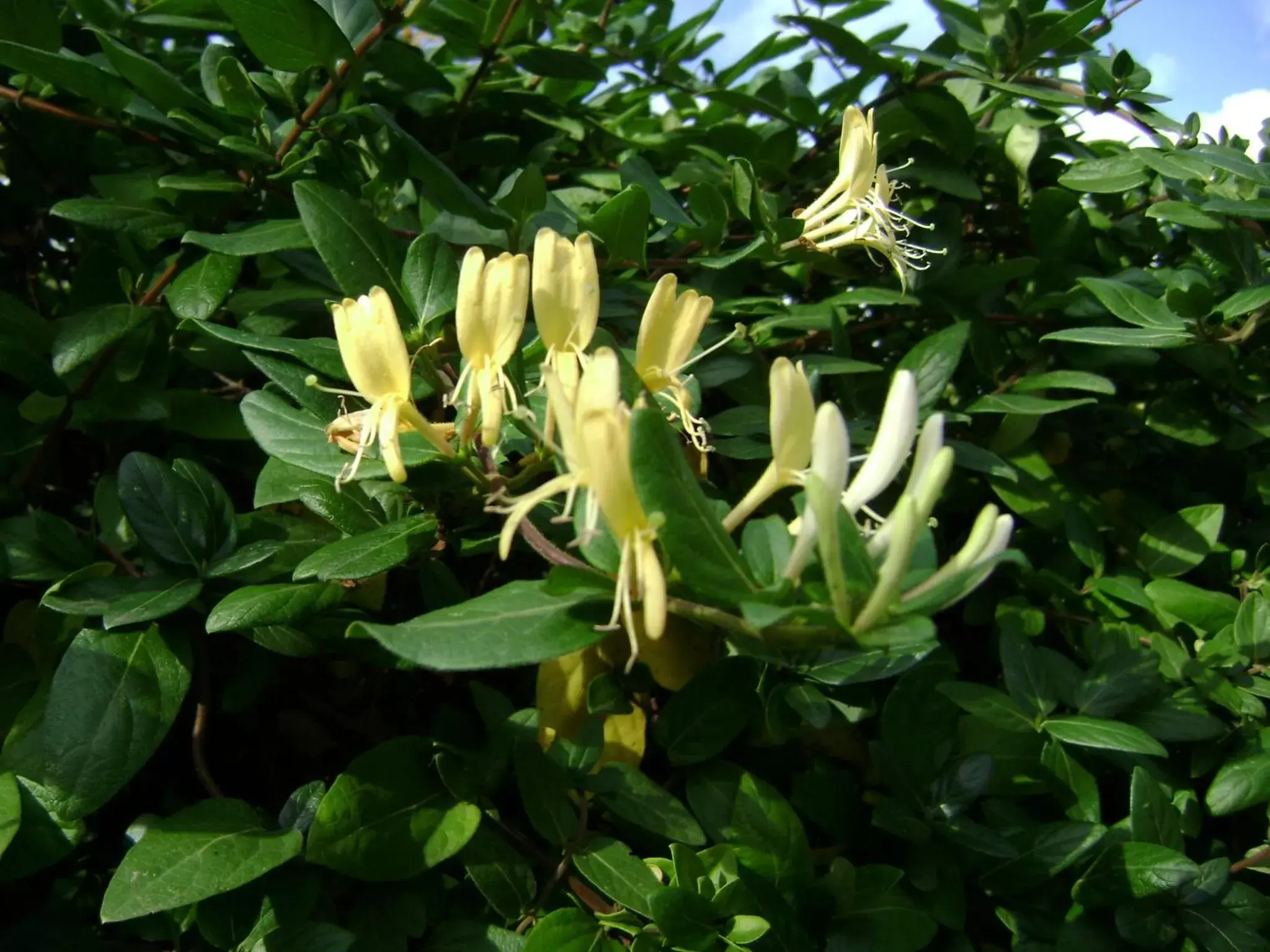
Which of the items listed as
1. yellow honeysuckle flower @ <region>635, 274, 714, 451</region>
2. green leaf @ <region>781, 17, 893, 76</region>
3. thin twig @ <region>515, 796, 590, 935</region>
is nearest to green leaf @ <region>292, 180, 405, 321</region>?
yellow honeysuckle flower @ <region>635, 274, 714, 451</region>

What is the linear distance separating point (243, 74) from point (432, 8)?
10.7 inches

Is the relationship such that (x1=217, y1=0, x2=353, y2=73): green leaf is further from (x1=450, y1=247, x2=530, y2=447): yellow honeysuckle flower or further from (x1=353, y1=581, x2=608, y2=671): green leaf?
(x1=353, y1=581, x2=608, y2=671): green leaf

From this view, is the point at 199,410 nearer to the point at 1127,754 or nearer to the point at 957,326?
the point at 957,326

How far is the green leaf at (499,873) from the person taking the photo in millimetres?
696

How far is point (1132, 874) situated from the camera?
77cm

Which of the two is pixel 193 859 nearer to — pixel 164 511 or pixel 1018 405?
pixel 164 511

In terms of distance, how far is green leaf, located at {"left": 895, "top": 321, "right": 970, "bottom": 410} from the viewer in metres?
0.92

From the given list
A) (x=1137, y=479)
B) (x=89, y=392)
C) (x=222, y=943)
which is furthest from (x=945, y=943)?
(x=89, y=392)

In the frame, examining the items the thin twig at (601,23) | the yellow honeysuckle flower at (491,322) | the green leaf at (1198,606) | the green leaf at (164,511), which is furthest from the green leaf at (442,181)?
the green leaf at (1198,606)

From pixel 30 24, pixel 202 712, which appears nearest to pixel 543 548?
pixel 202 712

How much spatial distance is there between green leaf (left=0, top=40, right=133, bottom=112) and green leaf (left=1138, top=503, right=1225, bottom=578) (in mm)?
1159

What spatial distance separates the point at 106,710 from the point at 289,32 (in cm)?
58

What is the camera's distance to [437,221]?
929 mm

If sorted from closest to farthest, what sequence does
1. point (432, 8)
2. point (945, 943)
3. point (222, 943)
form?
1. point (222, 943)
2. point (945, 943)
3. point (432, 8)
